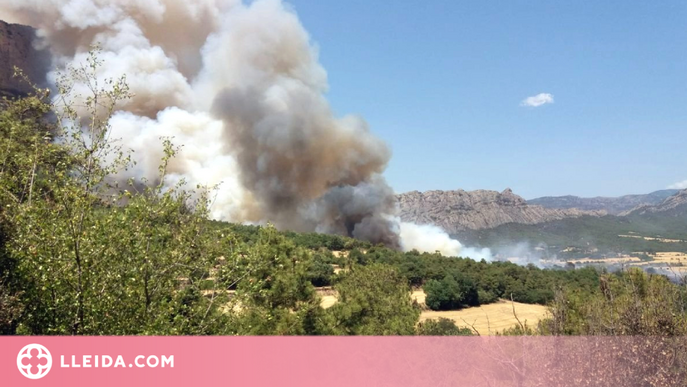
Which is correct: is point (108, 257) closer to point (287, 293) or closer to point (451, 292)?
point (287, 293)

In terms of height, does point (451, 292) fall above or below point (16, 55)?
below

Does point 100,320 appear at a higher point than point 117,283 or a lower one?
lower

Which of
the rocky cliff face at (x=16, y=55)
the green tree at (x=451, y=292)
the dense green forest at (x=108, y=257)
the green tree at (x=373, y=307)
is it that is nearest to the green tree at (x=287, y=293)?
the green tree at (x=373, y=307)

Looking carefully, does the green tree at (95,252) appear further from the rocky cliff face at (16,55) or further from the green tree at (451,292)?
the rocky cliff face at (16,55)

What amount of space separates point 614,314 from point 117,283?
9.29 meters

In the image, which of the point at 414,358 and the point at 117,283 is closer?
the point at 117,283

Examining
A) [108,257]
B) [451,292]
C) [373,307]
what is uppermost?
[108,257]

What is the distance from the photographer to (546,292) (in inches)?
1650

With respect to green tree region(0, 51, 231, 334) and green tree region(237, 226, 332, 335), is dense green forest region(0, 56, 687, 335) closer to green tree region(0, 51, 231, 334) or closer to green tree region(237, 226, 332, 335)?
green tree region(0, 51, 231, 334)

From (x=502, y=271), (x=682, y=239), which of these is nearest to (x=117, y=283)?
(x=502, y=271)

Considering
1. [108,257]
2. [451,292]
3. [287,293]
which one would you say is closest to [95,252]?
[108,257]

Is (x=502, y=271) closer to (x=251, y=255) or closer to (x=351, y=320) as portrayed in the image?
(x=351, y=320)

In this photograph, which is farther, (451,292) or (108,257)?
(451,292)

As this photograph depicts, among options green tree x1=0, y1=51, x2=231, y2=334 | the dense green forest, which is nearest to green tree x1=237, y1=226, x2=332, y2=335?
the dense green forest
